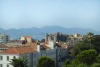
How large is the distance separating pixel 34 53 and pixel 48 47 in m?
14.9

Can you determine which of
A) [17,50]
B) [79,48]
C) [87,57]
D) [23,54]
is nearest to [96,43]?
[79,48]

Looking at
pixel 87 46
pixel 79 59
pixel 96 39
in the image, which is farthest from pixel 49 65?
pixel 96 39

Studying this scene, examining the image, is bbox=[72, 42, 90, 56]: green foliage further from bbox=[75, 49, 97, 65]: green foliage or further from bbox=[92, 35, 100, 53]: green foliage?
bbox=[75, 49, 97, 65]: green foliage

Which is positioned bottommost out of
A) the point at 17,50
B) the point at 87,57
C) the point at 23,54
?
the point at 87,57

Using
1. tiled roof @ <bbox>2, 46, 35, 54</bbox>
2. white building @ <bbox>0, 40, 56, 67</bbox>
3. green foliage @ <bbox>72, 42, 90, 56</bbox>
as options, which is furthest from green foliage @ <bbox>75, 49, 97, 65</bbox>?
green foliage @ <bbox>72, 42, 90, 56</bbox>

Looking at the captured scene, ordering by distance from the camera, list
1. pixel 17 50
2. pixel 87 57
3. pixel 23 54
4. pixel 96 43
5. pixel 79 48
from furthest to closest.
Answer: pixel 96 43 < pixel 79 48 < pixel 17 50 < pixel 23 54 < pixel 87 57

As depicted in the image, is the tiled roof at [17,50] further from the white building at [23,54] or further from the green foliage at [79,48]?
the green foliage at [79,48]

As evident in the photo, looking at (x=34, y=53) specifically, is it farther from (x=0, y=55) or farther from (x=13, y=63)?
(x=13, y=63)

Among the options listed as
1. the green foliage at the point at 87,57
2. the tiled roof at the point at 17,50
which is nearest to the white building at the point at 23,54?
the tiled roof at the point at 17,50

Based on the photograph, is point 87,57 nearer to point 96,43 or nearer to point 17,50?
point 17,50

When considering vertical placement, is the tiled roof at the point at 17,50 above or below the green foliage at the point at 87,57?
above

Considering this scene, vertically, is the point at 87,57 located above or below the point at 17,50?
below

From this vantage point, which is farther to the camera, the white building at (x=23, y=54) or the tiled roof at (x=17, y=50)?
the tiled roof at (x=17, y=50)

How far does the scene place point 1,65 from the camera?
73688 mm
